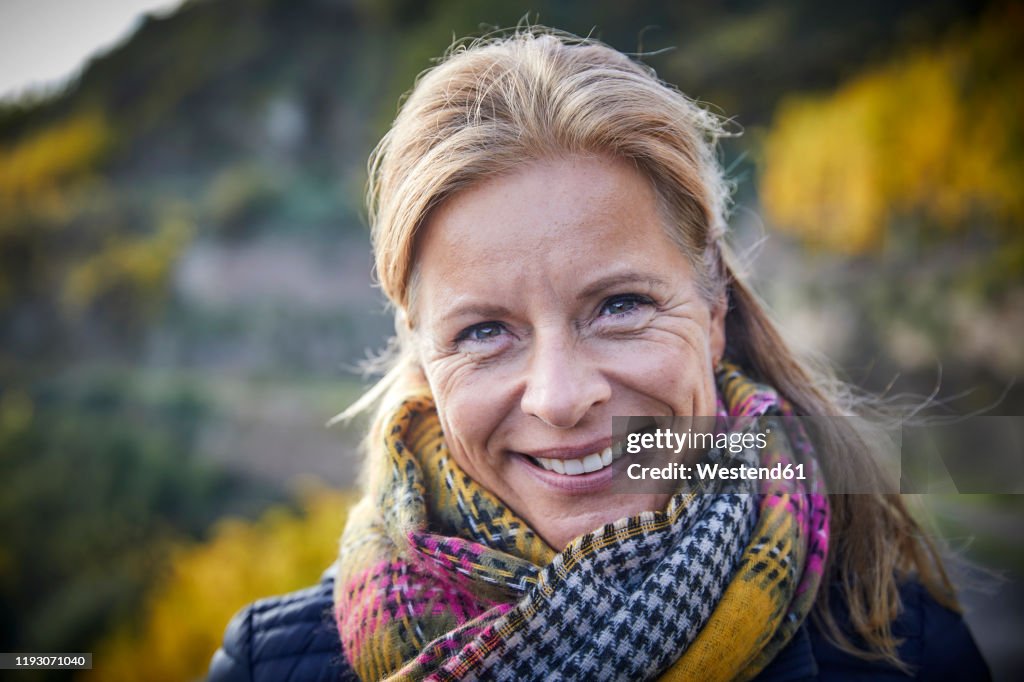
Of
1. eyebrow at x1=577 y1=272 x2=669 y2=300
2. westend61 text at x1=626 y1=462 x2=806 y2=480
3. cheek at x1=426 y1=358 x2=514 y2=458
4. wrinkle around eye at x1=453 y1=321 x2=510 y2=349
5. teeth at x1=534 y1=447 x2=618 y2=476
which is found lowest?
westend61 text at x1=626 y1=462 x2=806 y2=480

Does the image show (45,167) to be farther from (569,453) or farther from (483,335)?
(569,453)

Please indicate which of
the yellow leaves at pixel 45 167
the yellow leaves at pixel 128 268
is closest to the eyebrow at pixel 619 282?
the yellow leaves at pixel 128 268

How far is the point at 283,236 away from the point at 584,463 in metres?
6.89

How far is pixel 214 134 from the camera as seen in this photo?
7953mm

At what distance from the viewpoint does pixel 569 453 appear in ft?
4.99

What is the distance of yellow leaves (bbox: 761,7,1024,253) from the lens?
4.69 m

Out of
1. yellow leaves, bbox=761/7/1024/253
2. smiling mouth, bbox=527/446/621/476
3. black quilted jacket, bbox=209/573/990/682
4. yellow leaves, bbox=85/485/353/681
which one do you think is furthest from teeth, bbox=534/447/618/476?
yellow leaves, bbox=761/7/1024/253

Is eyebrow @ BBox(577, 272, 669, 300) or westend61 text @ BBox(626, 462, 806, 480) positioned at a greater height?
eyebrow @ BBox(577, 272, 669, 300)

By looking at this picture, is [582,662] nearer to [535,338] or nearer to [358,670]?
[358,670]

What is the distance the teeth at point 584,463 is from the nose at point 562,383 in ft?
0.34

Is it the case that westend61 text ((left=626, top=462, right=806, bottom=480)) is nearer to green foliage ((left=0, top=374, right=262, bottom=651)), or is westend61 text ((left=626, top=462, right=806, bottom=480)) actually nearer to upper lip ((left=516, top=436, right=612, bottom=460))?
upper lip ((left=516, top=436, right=612, bottom=460))

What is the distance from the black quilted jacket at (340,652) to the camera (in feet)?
5.34

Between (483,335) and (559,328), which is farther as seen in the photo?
(483,335)

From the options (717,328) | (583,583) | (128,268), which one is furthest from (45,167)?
(583,583)
